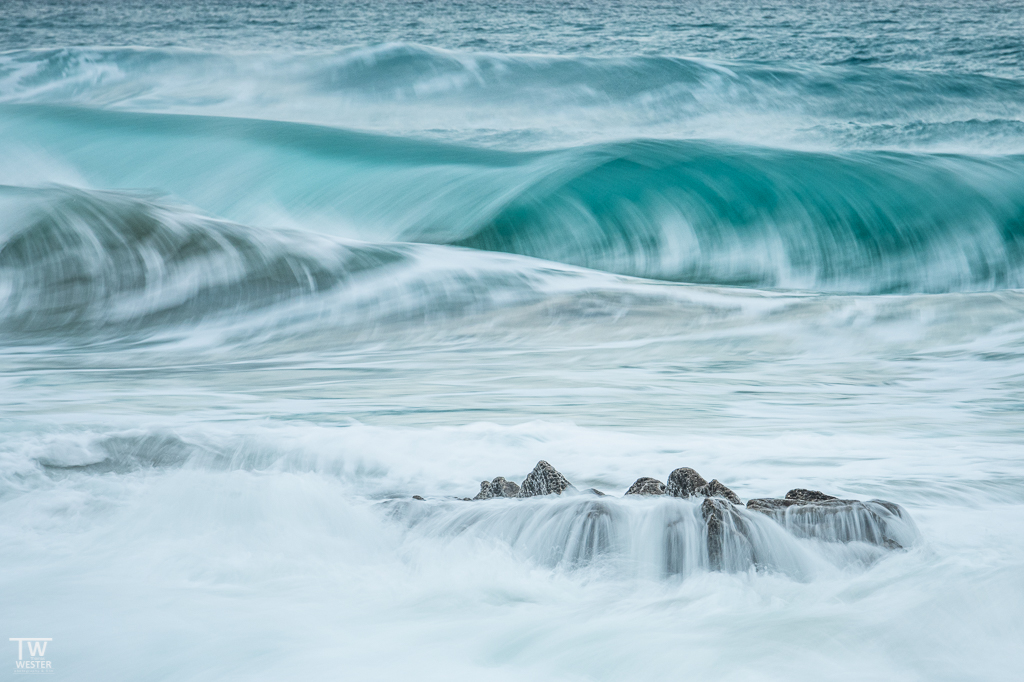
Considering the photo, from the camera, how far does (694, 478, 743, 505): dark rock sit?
8.07 ft

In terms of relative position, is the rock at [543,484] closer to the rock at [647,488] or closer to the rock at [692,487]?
the rock at [647,488]

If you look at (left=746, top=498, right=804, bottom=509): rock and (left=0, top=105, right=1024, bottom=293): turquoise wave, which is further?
(left=0, top=105, right=1024, bottom=293): turquoise wave

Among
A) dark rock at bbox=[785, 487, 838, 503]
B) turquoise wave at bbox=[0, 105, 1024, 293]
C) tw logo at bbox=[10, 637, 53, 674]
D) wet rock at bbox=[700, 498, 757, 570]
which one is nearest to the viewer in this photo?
tw logo at bbox=[10, 637, 53, 674]

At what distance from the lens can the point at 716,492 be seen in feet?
8.16

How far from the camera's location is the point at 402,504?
2.57 m

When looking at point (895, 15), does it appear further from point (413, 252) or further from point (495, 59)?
point (413, 252)

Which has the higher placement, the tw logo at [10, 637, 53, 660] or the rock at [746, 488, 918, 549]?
the rock at [746, 488, 918, 549]

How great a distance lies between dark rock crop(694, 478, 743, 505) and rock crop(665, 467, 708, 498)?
0.01m

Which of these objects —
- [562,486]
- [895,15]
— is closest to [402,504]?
[562,486]

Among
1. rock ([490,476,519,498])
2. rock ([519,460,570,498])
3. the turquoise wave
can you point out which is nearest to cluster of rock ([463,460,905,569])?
rock ([519,460,570,498])

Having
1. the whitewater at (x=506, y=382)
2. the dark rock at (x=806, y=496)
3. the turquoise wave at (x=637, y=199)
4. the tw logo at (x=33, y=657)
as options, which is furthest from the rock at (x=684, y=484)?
the turquoise wave at (x=637, y=199)

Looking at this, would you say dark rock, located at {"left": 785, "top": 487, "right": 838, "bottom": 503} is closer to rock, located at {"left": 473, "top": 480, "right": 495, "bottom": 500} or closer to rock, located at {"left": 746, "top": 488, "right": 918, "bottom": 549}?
rock, located at {"left": 746, "top": 488, "right": 918, "bottom": 549}

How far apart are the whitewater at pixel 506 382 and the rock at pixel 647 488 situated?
10 centimetres

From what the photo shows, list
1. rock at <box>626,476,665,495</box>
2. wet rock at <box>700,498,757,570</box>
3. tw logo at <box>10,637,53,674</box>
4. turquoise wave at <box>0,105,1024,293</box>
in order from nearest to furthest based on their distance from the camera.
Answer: tw logo at <box>10,637,53,674</box> < wet rock at <box>700,498,757,570</box> < rock at <box>626,476,665,495</box> < turquoise wave at <box>0,105,1024,293</box>
